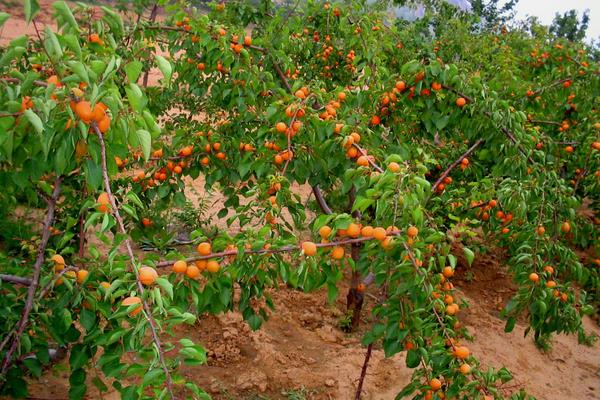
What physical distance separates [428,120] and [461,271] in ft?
9.22

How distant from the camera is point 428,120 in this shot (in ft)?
9.32

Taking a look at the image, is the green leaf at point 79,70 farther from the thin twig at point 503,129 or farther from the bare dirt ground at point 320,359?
the bare dirt ground at point 320,359

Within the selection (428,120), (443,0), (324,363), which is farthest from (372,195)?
(443,0)

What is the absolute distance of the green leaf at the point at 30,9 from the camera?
3.02ft

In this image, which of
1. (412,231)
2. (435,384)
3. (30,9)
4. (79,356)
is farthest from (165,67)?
(435,384)

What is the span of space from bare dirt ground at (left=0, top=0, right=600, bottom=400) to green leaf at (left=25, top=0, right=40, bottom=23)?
228cm

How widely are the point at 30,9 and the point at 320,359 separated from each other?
9.78 ft

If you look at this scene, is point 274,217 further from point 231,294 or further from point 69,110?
point 69,110

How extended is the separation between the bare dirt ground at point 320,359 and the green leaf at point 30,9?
2.28 m

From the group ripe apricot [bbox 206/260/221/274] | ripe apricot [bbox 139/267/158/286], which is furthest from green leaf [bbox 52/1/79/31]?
ripe apricot [bbox 206/260/221/274]

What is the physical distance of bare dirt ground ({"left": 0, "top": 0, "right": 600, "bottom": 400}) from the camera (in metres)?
3.02

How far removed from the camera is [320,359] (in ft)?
11.1

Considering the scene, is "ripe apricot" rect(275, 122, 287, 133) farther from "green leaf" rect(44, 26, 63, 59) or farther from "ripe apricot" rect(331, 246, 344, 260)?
"green leaf" rect(44, 26, 63, 59)

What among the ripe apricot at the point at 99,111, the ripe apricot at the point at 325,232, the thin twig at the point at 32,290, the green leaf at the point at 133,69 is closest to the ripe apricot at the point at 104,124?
the ripe apricot at the point at 99,111
